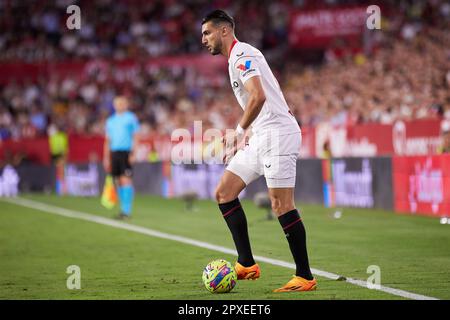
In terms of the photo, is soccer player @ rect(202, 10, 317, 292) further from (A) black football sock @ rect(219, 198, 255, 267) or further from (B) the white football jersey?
(A) black football sock @ rect(219, 198, 255, 267)

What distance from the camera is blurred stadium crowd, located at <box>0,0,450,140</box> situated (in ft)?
85.7

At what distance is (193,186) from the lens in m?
25.9

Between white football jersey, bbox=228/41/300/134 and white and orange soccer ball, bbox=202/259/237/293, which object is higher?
white football jersey, bbox=228/41/300/134

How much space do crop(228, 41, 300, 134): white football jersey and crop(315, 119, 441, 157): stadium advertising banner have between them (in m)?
11.7

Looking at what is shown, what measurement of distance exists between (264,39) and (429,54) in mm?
13805

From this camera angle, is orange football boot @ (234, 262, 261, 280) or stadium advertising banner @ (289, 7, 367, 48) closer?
orange football boot @ (234, 262, 261, 280)

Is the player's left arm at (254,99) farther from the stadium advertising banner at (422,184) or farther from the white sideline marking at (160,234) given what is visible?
the stadium advertising banner at (422,184)

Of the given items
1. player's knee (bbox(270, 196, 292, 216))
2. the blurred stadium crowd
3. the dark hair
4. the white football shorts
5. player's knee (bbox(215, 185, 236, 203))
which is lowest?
player's knee (bbox(270, 196, 292, 216))

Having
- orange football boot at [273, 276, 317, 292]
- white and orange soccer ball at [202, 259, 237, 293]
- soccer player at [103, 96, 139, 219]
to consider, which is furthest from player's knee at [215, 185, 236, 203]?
soccer player at [103, 96, 139, 219]

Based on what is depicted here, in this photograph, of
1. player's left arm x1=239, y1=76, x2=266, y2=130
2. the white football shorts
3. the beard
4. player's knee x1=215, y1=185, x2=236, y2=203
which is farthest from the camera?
player's knee x1=215, y1=185, x2=236, y2=203

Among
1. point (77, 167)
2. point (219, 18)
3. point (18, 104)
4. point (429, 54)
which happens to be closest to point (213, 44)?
point (219, 18)

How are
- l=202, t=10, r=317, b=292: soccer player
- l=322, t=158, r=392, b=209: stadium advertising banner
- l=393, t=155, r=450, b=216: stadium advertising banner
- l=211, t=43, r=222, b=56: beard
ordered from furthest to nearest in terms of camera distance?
l=322, t=158, r=392, b=209: stadium advertising banner, l=393, t=155, r=450, b=216: stadium advertising banner, l=211, t=43, r=222, b=56: beard, l=202, t=10, r=317, b=292: soccer player

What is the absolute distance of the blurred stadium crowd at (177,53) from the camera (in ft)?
85.7
